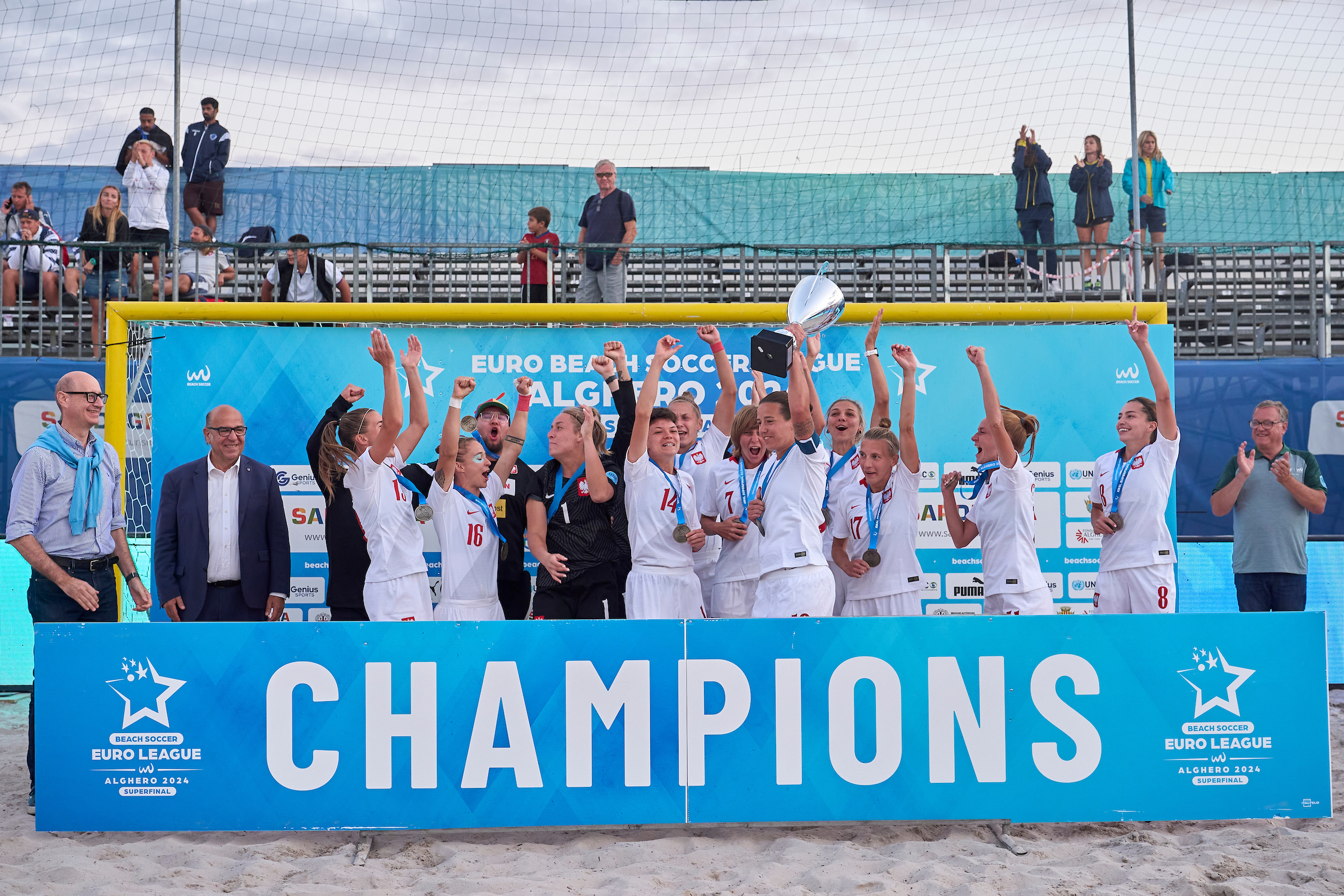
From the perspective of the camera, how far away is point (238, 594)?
5.90 metres

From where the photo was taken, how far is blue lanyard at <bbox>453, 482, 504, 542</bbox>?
5969mm

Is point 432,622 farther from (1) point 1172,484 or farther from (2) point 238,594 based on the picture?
(1) point 1172,484

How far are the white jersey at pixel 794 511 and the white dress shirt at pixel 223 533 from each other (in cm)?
279

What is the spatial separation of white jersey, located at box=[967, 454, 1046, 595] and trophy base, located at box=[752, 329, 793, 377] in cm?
138

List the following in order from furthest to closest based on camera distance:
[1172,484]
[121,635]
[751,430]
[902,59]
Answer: [902,59]
[1172,484]
[751,430]
[121,635]

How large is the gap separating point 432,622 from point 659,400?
2761 millimetres

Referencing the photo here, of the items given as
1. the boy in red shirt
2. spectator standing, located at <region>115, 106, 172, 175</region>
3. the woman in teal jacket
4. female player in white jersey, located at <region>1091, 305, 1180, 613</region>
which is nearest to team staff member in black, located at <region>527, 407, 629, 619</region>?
female player in white jersey, located at <region>1091, 305, 1180, 613</region>

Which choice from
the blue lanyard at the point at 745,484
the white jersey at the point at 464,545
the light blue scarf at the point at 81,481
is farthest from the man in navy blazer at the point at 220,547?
the blue lanyard at the point at 745,484

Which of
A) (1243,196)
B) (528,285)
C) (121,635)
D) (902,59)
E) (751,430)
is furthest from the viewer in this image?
(1243,196)

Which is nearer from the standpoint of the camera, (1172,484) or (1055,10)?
(1172,484)

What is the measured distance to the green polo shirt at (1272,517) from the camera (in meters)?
6.92

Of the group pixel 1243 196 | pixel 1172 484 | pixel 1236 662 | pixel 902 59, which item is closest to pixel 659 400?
pixel 1172 484

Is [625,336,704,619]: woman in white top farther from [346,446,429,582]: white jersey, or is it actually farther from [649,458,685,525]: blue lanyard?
Result: [346,446,429,582]: white jersey

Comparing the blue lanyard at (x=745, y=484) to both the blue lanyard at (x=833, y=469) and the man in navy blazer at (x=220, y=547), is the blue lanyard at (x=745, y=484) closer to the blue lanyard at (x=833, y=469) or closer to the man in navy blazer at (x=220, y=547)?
the blue lanyard at (x=833, y=469)
